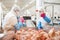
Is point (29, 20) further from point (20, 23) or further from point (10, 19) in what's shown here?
point (10, 19)

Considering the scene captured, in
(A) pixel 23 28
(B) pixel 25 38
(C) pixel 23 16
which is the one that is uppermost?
(C) pixel 23 16

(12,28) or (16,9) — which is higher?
(16,9)

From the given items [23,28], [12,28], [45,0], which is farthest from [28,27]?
[45,0]

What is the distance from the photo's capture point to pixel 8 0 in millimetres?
1843

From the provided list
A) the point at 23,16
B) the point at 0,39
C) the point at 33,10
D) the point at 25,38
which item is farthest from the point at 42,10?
the point at 0,39

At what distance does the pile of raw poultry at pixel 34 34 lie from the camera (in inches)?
73.4

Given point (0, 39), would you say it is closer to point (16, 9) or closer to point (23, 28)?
point (23, 28)

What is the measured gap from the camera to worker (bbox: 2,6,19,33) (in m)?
1.82

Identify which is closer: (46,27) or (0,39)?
(0,39)

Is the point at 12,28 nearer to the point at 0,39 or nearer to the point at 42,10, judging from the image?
the point at 0,39

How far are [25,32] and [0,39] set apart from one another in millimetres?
353

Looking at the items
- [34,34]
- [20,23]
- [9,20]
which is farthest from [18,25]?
[34,34]

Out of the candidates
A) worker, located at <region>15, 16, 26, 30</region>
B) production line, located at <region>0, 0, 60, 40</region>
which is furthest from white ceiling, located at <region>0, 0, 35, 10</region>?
worker, located at <region>15, 16, 26, 30</region>

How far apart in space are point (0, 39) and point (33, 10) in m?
0.61
